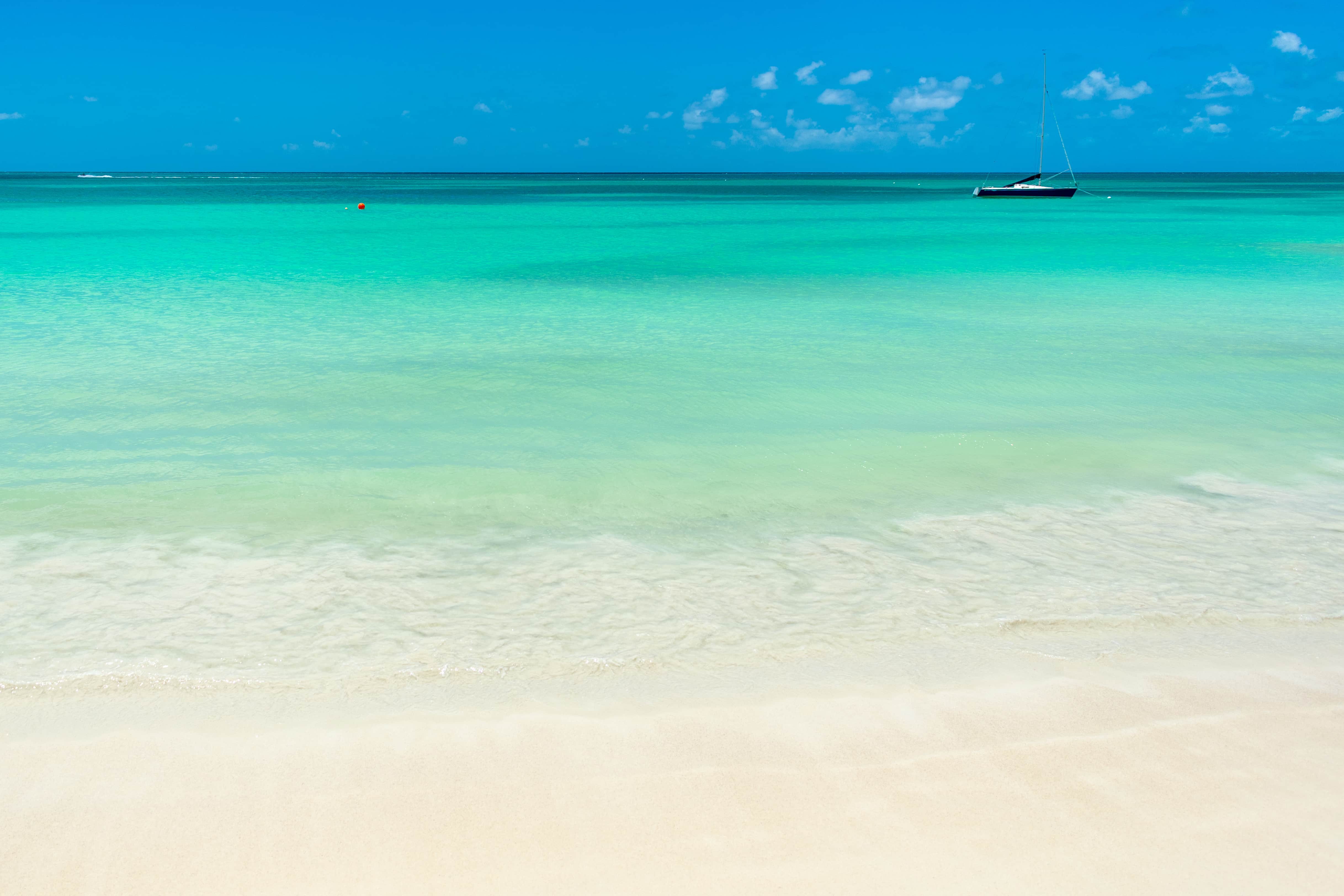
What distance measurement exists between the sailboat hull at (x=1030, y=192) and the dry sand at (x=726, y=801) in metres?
60.7

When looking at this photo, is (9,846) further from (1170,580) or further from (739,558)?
(1170,580)

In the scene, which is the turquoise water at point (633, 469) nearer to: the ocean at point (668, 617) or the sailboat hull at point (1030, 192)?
the ocean at point (668, 617)

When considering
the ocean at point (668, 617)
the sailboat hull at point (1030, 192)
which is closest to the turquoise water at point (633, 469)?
the ocean at point (668, 617)

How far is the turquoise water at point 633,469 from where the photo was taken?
13.4 ft

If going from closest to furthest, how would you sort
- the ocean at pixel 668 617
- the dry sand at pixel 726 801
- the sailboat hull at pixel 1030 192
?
the dry sand at pixel 726 801
the ocean at pixel 668 617
the sailboat hull at pixel 1030 192

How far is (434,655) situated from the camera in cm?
376

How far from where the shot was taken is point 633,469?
6.30 m

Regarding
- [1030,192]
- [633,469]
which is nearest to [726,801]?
[633,469]

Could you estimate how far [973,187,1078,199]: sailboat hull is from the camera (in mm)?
59188

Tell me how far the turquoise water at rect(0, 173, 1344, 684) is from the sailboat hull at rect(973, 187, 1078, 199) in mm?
45704

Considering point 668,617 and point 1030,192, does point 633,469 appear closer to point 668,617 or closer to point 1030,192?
point 668,617

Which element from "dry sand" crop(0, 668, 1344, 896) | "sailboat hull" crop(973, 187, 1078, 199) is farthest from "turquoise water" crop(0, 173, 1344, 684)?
"sailboat hull" crop(973, 187, 1078, 199)

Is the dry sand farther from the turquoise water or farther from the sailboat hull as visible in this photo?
the sailboat hull

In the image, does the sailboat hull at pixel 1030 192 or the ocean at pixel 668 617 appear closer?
the ocean at pixel 668 617
